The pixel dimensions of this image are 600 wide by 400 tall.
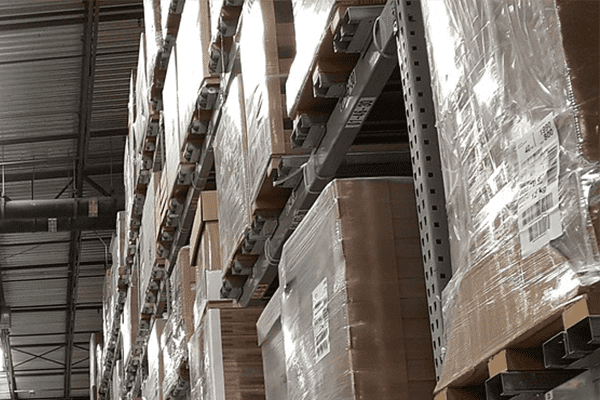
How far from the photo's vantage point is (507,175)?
1.66 m

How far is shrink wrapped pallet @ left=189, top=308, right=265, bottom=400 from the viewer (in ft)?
13.1

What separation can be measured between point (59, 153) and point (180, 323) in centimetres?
853

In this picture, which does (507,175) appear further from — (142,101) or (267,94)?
(142,101)

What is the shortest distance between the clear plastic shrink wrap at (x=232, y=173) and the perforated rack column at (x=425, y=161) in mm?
1440

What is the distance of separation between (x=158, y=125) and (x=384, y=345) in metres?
4.27

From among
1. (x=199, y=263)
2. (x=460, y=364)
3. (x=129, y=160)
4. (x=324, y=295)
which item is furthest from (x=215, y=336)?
(x=129, y=160)

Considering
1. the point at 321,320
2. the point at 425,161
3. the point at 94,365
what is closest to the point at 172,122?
the point at 321,320

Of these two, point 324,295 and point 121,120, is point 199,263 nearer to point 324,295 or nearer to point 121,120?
point 324,295

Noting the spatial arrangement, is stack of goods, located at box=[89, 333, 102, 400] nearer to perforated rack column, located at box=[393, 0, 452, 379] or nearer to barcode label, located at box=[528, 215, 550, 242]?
perforated rack column, located at box=[393, 0, 452, 379]

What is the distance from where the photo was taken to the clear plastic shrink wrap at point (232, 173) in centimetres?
375

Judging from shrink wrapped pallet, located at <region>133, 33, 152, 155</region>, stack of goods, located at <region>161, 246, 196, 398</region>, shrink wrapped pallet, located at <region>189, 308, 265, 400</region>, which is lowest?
shrink wrapped pallet, located at <region>189, 308, 265, 400</region>

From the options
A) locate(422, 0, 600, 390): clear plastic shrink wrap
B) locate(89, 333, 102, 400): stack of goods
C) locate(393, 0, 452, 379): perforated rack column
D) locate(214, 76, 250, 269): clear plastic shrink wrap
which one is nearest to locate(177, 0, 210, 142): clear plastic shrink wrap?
locate(214, 76, 250, 269): clear plastic shrink wrap

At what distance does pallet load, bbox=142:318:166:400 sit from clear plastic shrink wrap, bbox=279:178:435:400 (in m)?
3.61

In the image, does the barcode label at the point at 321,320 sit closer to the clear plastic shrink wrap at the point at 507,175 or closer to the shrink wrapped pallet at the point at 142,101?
the clear plastic shrink wrap at the point at 507,175
